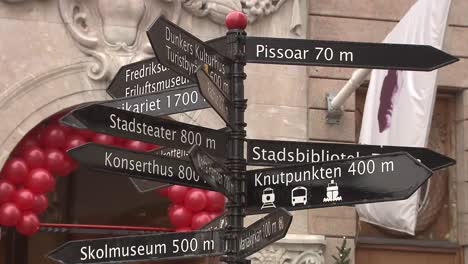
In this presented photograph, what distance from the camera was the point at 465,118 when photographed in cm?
1336

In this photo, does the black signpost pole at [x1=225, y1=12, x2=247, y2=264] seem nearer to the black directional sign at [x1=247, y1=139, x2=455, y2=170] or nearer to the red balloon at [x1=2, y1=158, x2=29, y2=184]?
the black directional sign at [x1=247, y1=139, x2=455, y2=170]

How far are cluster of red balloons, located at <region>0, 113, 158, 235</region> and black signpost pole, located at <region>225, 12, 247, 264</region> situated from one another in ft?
14.5

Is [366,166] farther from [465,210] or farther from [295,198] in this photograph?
[465,210]

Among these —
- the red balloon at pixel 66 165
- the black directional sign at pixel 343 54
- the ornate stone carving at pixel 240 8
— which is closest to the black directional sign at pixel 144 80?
the black directional sign at pixel 343 54

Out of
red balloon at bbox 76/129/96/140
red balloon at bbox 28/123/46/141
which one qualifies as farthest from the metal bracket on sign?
red balloon at bbox 28/123/46/141

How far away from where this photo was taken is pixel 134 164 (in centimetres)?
685

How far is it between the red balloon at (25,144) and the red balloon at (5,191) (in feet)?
1.42

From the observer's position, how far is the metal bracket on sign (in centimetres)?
1271

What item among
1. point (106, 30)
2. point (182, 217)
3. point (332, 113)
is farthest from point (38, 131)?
point (332, 113)

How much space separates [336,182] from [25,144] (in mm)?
5873

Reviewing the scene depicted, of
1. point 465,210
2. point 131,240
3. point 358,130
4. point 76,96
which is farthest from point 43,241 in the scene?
point 131,240

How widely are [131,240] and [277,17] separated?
6298mm

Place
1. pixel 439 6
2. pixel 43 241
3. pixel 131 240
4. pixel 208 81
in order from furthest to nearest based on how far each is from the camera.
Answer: pixel 43 241 → pixel 439 6 → pixel 131 240 → pixel 208 81

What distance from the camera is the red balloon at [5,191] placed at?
37.3 ft
